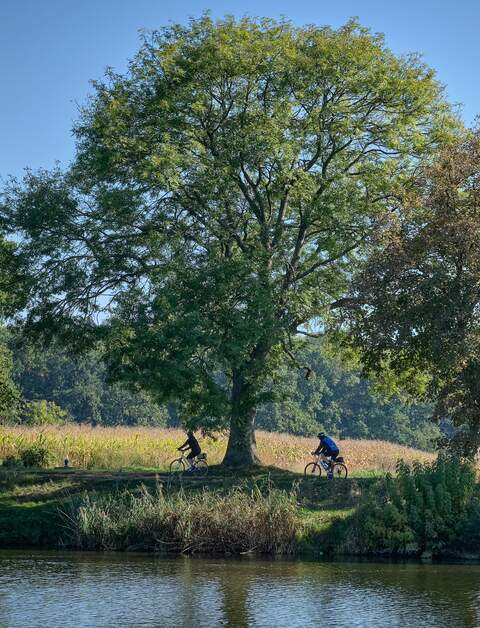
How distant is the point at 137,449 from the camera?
38.4 meters

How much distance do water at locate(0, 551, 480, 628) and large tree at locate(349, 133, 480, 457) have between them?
23.0 ft

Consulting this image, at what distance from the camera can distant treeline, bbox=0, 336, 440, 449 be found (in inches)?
3310

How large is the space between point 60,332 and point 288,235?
859cm

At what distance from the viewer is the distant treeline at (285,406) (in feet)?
276

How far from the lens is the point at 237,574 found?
21047mm

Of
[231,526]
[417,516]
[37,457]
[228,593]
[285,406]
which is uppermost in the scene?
[285,406]

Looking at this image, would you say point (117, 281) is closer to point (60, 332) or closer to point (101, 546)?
point (60, 332)

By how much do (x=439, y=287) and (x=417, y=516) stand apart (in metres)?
7.17

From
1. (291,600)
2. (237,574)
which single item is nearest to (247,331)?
(237,574)

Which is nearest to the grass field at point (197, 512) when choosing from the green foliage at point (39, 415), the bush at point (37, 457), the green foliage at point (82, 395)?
the bush at point (37, 457)

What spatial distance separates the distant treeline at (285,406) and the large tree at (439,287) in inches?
→ 1677

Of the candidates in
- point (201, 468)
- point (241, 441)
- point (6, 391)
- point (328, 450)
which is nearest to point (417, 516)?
point (328, 450)

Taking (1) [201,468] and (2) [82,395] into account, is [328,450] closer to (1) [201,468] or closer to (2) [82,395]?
(1) [201,468]

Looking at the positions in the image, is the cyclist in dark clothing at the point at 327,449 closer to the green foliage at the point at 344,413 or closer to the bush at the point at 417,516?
the bush at the point at 417,516
